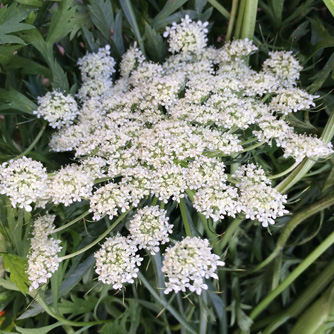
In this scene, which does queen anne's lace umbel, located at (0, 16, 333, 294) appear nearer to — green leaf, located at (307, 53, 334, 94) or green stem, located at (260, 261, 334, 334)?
green leaf, located at (307, 53, 334, 94)

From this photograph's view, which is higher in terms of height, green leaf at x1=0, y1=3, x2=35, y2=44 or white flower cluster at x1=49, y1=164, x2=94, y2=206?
green leaf at x1=0, y1=3, x2=35, y2=44

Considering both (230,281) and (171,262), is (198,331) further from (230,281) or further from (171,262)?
(171,262)

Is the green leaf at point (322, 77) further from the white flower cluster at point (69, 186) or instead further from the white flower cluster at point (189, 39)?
the white flower cluster at point (69, 186)

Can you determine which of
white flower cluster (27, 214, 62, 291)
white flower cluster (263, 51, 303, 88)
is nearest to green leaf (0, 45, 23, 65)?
white flower cluster (27, 214, 62, 291)

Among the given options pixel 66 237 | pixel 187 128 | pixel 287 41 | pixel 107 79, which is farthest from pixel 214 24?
pixel 66 237

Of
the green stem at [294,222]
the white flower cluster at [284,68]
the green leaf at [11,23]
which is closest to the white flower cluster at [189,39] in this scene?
the white flower cluster at [284,68]

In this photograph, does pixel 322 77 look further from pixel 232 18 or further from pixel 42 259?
pixel 42 259

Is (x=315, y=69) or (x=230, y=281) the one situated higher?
(x=315, y=69)
